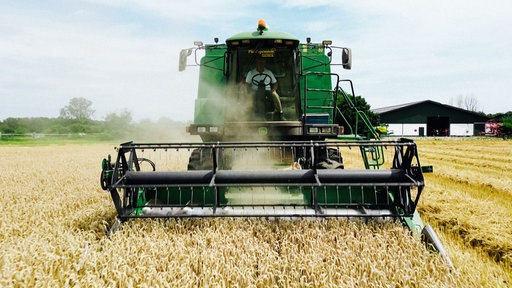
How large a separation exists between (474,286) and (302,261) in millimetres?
1171

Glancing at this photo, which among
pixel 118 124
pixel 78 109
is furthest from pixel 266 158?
pixel 78 109

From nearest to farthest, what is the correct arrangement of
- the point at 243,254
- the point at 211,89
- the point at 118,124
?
the point at 243,254, the point at 211,89, the point at 118,124

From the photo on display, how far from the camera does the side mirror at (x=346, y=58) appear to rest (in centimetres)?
537

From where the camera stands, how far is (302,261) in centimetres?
292

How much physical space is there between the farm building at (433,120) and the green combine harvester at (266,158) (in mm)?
37154

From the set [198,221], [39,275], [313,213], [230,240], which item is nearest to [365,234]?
[313,213]

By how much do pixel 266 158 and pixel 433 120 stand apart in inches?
1581

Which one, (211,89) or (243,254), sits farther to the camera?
(211,89)

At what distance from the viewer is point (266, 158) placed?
5184mm

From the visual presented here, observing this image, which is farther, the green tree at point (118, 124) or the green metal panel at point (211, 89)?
the green tree at point (118, 124)

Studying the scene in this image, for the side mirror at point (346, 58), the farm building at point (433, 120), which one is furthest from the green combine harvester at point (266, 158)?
the farm building at point (433, 120)

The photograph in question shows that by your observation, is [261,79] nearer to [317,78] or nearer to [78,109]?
[317,78]

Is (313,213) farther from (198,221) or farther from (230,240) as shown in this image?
(198,221)

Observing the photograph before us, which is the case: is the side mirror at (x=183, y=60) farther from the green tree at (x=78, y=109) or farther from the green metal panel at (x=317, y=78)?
the green tree at (x=78, y=109)
